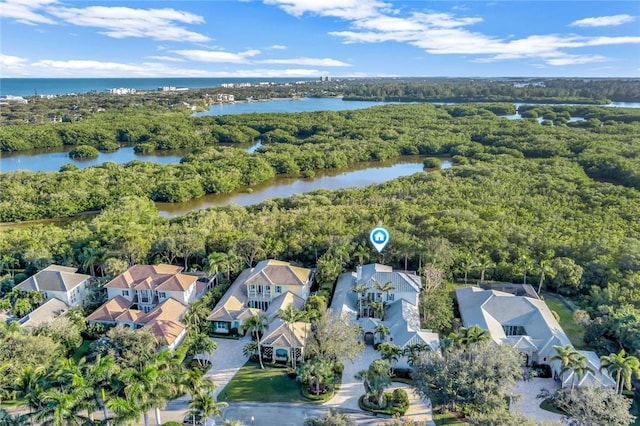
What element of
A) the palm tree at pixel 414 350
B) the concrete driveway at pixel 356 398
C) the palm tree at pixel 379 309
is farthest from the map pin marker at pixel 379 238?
the palm tree at pixel 414 350

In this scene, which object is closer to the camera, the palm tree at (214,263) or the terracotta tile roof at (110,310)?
the terracotta tile roof at (110,310)

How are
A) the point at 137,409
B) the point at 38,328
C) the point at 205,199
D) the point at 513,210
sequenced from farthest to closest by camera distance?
the point at 205,199, the point at 513,210, the point at 38,328, the point at 137,409

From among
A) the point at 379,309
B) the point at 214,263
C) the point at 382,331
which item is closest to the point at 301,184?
the point at 214,263

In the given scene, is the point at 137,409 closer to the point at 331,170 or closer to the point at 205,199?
the point at 205,199

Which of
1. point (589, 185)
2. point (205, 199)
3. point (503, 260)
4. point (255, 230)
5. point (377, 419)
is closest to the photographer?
point (377, 419)

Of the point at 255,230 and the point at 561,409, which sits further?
the point at 255,230

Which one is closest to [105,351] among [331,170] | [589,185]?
[589,185]

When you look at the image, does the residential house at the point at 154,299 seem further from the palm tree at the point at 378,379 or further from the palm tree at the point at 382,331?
the palm tree at the point at 382,331
